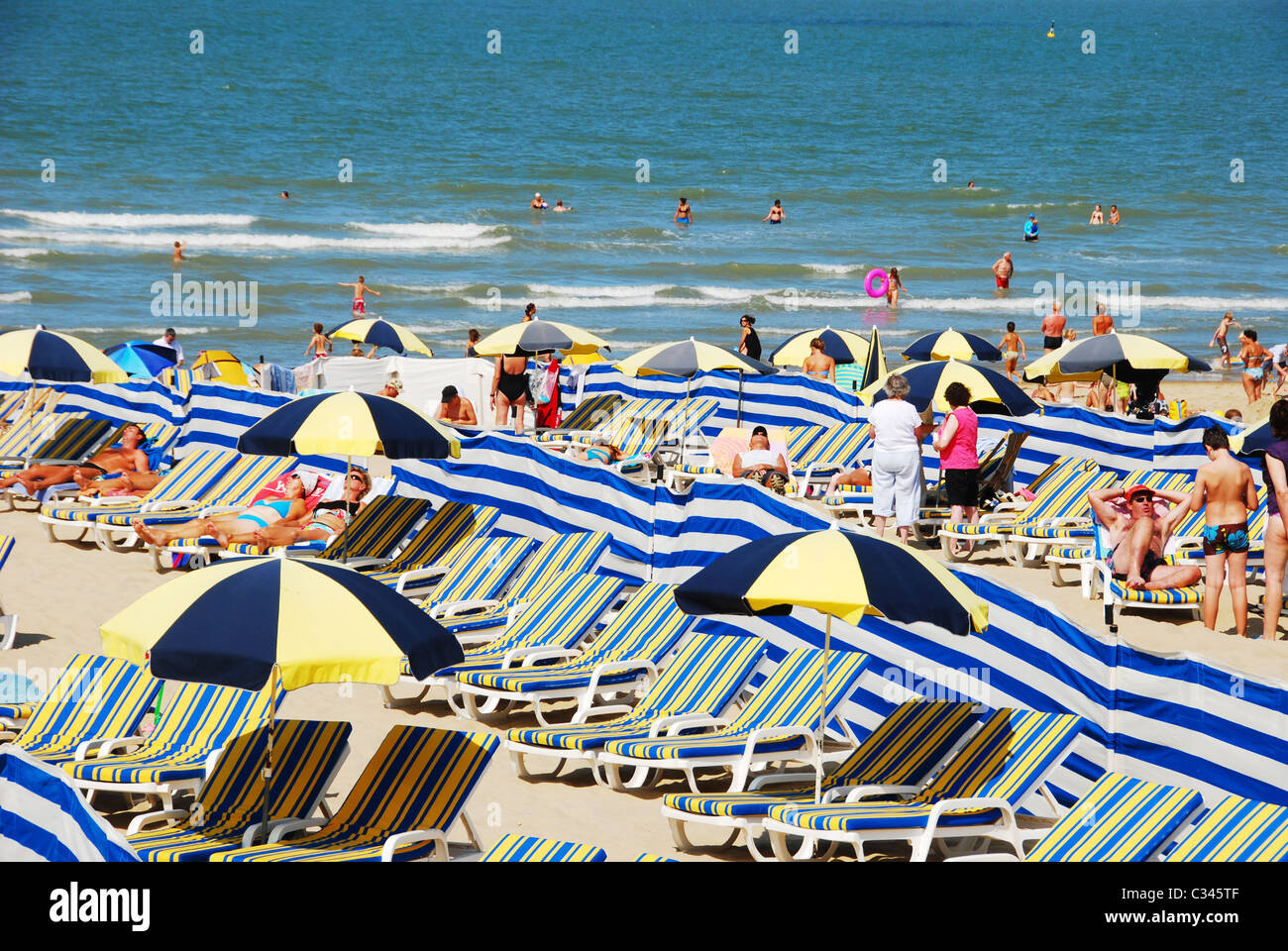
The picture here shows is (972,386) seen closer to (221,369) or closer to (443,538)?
(443,538)

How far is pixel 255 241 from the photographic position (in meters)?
40.4

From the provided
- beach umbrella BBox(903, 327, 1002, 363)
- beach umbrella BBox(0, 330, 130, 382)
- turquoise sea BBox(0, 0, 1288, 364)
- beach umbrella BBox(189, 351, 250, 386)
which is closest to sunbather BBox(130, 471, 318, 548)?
beach umbrella BBox(0, 330, 130, 382)

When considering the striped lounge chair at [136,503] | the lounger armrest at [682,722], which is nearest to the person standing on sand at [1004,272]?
the striped lounge chair at [136,503]

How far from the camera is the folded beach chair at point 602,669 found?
24.4 feet

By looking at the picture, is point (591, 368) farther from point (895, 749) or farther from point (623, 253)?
point (623, 253)

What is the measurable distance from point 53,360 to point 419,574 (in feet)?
18.3

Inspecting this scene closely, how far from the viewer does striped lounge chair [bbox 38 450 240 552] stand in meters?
11.3

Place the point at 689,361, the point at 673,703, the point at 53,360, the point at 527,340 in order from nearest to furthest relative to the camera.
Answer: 1. the point at 673,703
2. the point at 53,360
3. the point at 689,361
4. the point at 527,340

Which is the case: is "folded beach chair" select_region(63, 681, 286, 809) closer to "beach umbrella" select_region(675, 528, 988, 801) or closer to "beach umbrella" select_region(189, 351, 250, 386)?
"beach umbrella" select_region(675, 528, 988, 801)

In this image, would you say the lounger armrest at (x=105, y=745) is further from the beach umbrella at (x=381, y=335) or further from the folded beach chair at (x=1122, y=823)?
the beach umbrella at (x=381, y=335)

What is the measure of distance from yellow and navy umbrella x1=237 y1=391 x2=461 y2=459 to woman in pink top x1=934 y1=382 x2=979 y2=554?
3.61m

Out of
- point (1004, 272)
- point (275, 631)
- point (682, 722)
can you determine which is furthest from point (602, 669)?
point (1004, 272)
